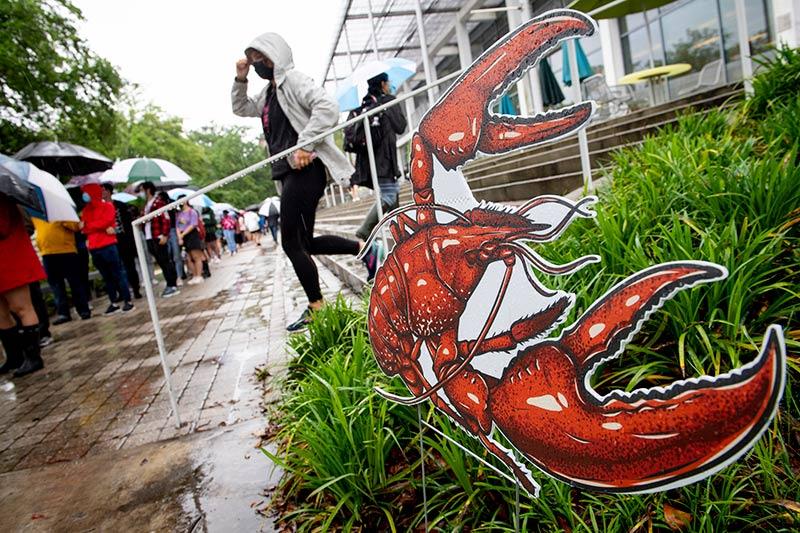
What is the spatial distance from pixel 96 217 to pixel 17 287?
2971mm

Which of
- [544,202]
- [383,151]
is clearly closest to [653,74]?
[383,151]

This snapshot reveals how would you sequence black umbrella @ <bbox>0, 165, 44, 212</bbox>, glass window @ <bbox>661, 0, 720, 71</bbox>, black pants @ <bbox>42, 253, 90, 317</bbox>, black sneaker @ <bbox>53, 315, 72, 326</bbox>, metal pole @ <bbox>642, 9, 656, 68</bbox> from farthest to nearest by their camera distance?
metal pole @ <bbox>642, 9, 656, 68</bbox> < glass window @ <bbox>661, 0, 720, 71</bbox> < black sneaker @ <bbox>53, 315, 72, 326</bbox> < black pants @ <bbox>42, 253, 90, 317</bbox> < black umbrella @ <bbox>0, 165, 44, 212</bbox>

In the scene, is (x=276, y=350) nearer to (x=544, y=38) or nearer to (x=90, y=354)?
(x=90, y=354)

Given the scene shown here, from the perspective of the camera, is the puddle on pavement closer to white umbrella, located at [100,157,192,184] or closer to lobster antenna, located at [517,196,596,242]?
lobster antenna, located at [517,196,596,242]

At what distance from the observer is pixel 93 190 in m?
6.82

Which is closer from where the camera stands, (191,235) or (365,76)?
(365,76)

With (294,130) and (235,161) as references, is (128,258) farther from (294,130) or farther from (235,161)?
(235,161)

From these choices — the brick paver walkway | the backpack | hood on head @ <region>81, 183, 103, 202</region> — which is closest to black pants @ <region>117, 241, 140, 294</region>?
hood on head @ <region>81, 183, 103, 202</region>

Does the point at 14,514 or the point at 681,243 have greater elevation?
the point at 681,243

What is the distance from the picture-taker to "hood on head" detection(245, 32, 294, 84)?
3155mm

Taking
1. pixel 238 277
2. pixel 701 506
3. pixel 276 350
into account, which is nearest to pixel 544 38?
pixel 701 506

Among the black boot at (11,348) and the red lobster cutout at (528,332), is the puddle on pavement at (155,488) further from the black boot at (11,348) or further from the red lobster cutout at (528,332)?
the black boot at (11,348)

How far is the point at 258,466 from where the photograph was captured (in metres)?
2.26

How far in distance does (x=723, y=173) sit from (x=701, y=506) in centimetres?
148
